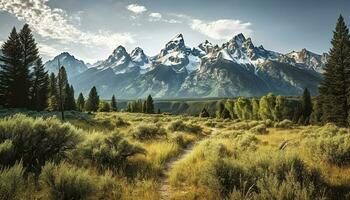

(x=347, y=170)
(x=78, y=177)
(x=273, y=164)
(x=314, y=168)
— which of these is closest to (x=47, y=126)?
(x=78, y=177)

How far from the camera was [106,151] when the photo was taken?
33.5ft

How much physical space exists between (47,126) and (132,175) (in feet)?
10.1

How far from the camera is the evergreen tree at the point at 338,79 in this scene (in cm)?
4941

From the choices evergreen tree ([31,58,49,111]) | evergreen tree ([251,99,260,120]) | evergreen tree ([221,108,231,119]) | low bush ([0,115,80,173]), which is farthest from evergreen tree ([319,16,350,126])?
evergreen tree ([31,58,49,111])

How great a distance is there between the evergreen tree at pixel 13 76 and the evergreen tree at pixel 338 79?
53.4 metres

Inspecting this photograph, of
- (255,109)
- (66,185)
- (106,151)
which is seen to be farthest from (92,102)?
(66,185)

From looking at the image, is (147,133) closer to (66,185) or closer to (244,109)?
(66,185)

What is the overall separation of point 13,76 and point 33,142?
52659mm

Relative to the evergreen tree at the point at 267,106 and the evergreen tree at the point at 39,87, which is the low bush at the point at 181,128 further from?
the evergreen tree at the point at 267,106

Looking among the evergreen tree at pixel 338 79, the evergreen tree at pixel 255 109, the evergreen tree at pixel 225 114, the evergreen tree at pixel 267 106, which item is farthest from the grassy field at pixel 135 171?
the evergreen tree at pixel 225 114

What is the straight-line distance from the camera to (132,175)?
9352 mm

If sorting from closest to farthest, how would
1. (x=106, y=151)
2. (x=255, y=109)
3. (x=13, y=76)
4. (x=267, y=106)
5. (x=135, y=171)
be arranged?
(x=135, y=171)
(x=106, y=151)
(x=13, y=76)
(x=267, y=106)
(x=255, y=109)

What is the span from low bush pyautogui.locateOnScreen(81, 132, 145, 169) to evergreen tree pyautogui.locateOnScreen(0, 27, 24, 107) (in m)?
49.3

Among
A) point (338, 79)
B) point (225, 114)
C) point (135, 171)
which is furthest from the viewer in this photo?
point (225, 114)
